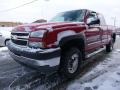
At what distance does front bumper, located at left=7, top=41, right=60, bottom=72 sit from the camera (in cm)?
377

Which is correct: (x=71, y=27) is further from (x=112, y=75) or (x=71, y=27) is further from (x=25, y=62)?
(x=112, y=75)

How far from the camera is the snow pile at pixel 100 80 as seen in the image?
4141mm

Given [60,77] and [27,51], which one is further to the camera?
[60,77]

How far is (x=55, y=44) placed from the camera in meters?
3.93

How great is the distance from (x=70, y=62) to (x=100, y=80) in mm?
905

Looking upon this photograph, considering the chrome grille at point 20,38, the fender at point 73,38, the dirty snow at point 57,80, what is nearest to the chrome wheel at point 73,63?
the dirty snow at point 57,80

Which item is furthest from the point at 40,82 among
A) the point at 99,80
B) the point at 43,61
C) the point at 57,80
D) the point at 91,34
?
the point at 91,34

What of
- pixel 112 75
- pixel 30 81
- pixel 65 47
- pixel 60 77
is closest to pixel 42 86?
pixel 30 81

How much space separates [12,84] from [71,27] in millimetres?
2023

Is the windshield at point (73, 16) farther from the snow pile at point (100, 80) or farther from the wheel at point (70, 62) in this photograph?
the snow pile at point (100, 80)

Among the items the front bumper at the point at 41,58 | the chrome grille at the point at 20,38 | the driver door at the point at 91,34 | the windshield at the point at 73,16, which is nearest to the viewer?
the front bumper at the point at 41,58

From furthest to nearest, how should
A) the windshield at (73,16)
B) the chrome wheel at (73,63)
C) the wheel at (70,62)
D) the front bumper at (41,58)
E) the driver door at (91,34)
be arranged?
the windshield at (73,16) → the driver door at (91,34) → the chrome wheel at (73,63) → the wheel at (70,62) → the front bumper at (41,58)

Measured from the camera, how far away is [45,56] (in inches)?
149

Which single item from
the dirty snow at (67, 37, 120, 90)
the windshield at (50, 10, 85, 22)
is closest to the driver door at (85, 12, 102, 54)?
the windshield at (50, 10, 85, 22)
